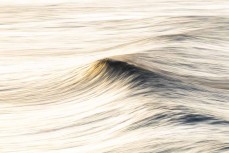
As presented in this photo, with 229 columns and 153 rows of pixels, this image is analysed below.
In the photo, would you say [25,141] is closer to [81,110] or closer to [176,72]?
[81,110]

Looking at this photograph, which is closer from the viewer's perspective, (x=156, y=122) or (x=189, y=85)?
(x=156, y=122)

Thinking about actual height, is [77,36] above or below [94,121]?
above

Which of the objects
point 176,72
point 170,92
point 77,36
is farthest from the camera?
point 77,36

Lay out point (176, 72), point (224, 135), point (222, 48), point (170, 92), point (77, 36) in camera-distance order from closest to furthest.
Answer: point (224, 135)
point (170, 92)
point (176, 72)
point (222, 48)
point (77, 36)

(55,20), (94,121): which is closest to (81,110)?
(94,121)

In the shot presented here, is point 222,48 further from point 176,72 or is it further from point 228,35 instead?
point 176,72

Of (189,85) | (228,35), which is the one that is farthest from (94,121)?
(228,35)
